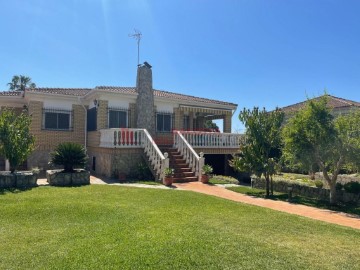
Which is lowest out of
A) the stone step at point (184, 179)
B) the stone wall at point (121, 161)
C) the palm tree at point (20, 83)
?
the stone step at point (184, 179)

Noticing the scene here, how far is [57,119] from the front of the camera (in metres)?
24.0

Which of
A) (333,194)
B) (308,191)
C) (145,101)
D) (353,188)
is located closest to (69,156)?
(145,101)

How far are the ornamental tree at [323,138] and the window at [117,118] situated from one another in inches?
543

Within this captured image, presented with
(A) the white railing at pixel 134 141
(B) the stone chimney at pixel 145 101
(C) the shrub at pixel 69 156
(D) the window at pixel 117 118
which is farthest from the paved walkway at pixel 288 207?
(D) the window at pixel 117 118

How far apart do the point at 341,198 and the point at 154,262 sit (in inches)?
469

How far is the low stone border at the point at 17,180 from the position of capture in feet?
49.3

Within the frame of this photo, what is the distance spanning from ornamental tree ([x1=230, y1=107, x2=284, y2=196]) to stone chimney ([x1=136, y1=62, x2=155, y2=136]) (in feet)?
33.0

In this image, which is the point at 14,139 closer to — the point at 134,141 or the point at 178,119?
the point at 134,141

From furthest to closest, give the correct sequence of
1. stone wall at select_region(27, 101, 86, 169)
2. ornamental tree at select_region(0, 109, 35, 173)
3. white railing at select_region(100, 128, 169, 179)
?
stone wall at select_region(27, 101, 86, 169) → white railing at select_region(100, 128, 169, 179) → ornamental tree at select_region(0, 109, 35, 173)

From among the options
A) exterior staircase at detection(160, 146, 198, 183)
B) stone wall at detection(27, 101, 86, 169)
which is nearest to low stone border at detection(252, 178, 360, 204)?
exterior staircase at detection(160, 146, 198, 183)

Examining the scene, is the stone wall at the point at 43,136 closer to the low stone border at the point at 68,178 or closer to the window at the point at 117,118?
the window at the point at 117,118

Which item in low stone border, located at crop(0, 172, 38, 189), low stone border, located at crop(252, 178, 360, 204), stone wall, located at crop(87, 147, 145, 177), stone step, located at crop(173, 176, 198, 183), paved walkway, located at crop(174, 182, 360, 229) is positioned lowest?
paved walkway, located at crop(174, 182, 360, 229)

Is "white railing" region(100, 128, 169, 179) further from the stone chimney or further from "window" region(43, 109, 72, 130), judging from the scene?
"window" region(43, 109, 72, 130)

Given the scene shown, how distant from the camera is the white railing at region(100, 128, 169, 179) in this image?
19156mm
